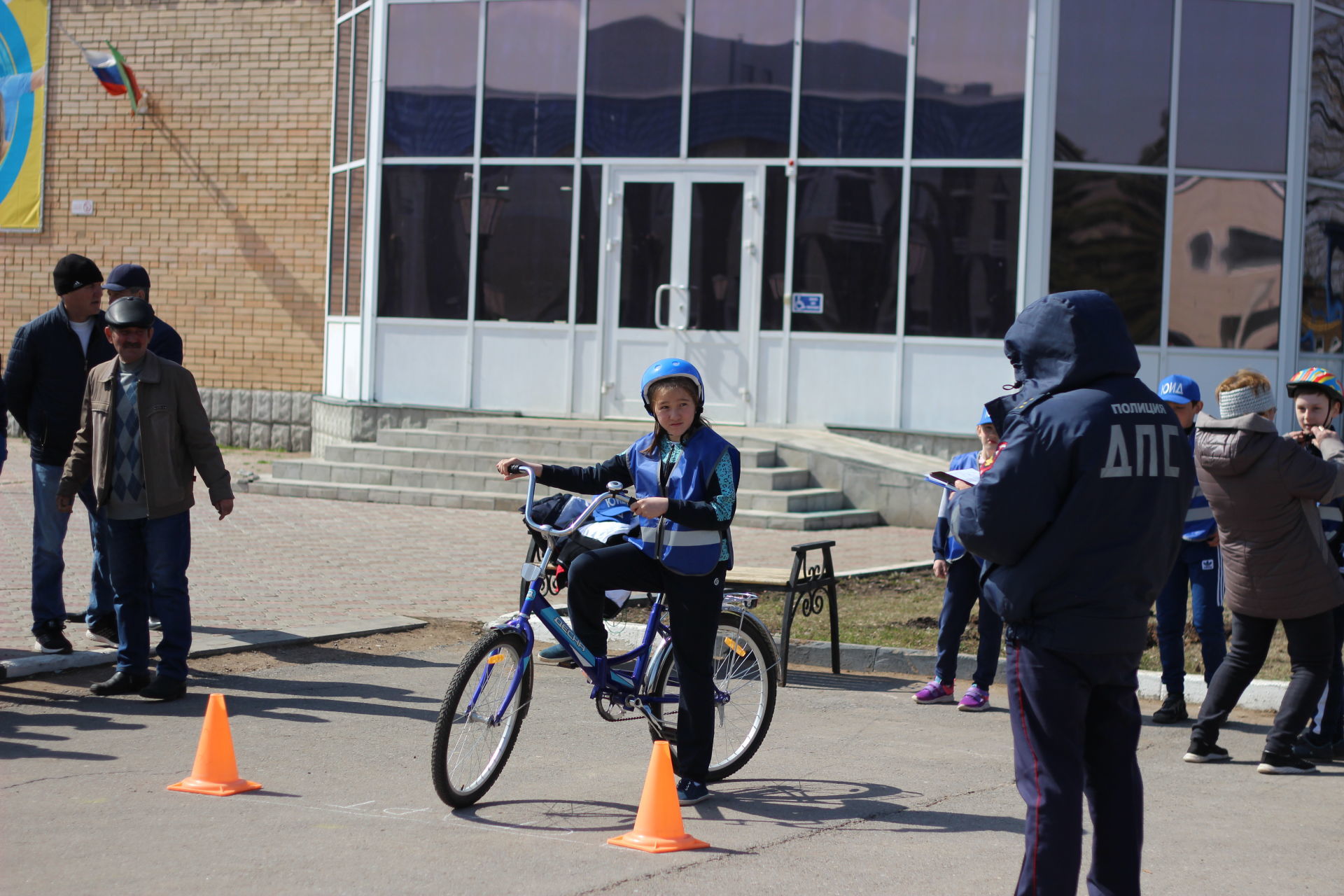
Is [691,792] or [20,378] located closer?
[691,792]

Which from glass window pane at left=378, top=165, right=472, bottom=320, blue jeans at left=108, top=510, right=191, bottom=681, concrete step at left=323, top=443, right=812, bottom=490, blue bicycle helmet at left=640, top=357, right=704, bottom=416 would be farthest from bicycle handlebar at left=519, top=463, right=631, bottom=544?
glass window pane at left=378, top=165, right=472, bottom=320

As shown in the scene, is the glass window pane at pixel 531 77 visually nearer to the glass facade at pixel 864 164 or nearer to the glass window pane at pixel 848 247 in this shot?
the glass facade at pixel 864 164

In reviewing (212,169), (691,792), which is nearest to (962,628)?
(691,792)

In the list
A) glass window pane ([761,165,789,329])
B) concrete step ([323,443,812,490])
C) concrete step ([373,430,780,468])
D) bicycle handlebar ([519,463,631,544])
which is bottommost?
concrete step ([323,443,812,490])

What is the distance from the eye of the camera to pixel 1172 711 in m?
7.67

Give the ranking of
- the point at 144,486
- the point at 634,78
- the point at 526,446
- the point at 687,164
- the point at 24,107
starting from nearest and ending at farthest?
1. the point at 144,486
2. the point at 526,446
3. the point at 687,164
4. the point at 634,78
5. the point at 24,107

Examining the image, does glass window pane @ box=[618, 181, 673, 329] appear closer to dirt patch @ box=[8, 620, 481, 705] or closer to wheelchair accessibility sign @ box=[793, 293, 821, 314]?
wheelchair accessibility sign @ box=[793, 293, 821, 314]

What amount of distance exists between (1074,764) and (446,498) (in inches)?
491

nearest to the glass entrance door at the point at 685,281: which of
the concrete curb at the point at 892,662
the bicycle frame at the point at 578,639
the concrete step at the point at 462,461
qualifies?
the concrete step at the point at 462,461

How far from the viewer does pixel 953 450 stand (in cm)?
1673

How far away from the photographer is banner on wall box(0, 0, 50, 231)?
22.6 m

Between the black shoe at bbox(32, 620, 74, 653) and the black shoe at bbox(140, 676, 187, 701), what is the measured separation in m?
0.93

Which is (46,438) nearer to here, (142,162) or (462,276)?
(462,276)

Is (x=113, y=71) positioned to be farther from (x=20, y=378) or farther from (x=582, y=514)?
(x=582, y=514)
